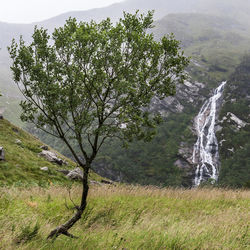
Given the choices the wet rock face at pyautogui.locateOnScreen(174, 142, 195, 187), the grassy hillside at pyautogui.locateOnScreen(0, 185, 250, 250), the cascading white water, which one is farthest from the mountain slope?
the grassy hillside at pyautogui.locateOnScreen(0, 185, 250, 250)

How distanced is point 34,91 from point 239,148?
533ft

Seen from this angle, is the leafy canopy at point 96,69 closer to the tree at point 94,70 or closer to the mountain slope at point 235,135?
the tree at point 94,70

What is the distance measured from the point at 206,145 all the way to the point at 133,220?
144504 millimetres

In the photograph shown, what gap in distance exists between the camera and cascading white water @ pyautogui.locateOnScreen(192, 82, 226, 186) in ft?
420

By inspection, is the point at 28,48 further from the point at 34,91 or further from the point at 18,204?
the point at 18,204

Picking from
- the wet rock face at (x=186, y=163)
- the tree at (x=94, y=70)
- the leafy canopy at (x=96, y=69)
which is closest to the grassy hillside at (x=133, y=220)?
the tree at (x=94, y=70)

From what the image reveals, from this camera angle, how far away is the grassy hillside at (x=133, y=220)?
6098 mm

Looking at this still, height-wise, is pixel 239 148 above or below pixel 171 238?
below

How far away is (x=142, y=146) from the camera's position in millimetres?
175750

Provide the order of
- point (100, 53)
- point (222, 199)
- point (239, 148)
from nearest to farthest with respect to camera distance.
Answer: point (100, 53) → point (222, 199) → point (239, 148)

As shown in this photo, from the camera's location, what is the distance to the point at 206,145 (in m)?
144

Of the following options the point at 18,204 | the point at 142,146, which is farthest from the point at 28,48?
the point at 142,146

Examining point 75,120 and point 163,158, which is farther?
point 163,158

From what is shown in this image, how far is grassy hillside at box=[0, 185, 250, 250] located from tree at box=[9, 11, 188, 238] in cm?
139
